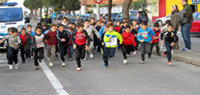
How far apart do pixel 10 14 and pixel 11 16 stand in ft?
0.37

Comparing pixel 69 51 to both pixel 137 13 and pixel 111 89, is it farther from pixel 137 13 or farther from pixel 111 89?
pixel 137 13

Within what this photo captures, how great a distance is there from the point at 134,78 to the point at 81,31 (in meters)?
2.66

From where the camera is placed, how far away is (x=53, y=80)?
28.5 feet

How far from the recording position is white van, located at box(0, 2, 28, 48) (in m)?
17.1

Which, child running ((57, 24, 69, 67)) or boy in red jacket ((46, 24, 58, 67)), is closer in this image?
boy in red jacket ((46, 24, 58, 67))

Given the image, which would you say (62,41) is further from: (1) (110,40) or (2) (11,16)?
(2) (11,16)

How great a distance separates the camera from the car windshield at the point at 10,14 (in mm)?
17312

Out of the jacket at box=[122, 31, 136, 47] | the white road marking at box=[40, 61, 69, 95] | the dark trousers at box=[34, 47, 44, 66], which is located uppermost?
the jacket at box=[122, 31, 136, 47]

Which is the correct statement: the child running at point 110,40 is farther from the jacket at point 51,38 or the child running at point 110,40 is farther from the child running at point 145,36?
the jacket at point 51,38

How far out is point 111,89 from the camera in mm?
7266

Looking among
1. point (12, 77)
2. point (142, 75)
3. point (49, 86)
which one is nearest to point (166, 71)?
point (142, 75)

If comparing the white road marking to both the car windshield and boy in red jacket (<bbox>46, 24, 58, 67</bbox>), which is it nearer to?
boy in red jacket (<bbox>46, 24, 58, 67</bbox>)

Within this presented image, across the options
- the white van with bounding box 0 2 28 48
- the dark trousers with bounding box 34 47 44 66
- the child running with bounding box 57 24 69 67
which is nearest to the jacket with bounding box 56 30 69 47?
the child running with bounding box 57 24 69 67

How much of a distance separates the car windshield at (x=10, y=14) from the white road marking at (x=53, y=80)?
22.1 feet
